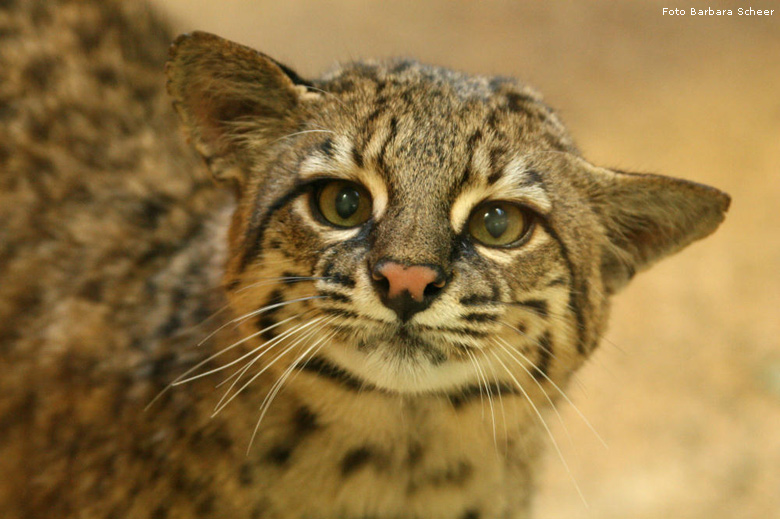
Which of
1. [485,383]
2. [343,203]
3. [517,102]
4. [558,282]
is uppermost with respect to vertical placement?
[517,102]

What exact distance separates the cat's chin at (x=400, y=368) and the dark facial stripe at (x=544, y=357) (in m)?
0.29

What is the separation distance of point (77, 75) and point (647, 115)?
5255 mm

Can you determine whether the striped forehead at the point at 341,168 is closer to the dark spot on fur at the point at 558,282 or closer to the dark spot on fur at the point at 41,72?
the dark spot on fur at the point at 558,282

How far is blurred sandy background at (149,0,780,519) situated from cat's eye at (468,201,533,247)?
0.81 metres

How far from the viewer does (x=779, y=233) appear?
23.5ft

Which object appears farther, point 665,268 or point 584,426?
point 665,268

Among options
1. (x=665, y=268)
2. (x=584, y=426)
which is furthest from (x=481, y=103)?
(x=665, y=268)

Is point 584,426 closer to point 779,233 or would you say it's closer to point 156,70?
point 779,233

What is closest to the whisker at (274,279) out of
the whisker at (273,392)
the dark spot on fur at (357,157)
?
the whisker at (273,392)

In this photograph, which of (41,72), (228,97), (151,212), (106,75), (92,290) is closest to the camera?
(228,97)

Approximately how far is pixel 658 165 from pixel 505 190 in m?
4.69

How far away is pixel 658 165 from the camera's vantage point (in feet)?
24.8

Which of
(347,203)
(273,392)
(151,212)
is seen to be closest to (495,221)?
(347,203)

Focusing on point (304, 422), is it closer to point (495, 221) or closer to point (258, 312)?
point (258, 312)
